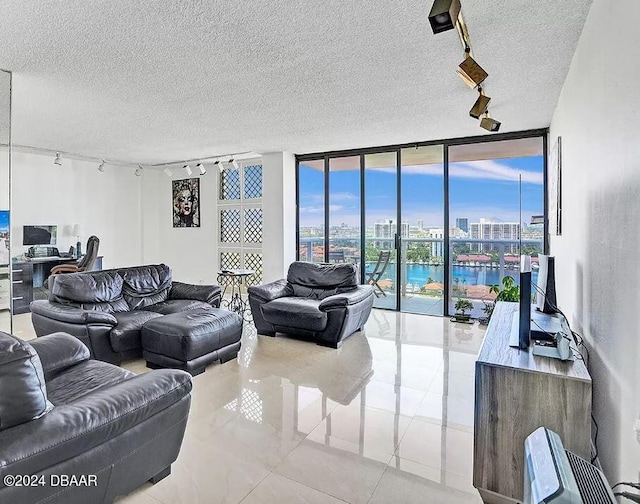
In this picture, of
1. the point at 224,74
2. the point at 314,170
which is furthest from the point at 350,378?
the point at 314,170

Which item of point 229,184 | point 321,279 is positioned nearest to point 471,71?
point 321,279

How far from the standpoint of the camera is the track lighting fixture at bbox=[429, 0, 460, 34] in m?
1.66

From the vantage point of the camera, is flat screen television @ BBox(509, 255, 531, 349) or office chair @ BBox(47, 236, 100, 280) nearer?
flat screen television @ BBox(509, 255, 531, 349)

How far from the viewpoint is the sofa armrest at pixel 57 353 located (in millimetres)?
2270

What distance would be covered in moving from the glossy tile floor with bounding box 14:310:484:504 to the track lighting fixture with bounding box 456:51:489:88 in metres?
2.27

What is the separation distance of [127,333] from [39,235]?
4.18 m

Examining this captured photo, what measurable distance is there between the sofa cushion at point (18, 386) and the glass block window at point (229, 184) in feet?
20.3

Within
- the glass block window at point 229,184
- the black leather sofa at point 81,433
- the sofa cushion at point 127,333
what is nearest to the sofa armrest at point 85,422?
the black leather sofa at point 81,433

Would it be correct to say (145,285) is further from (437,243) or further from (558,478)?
(558,478)

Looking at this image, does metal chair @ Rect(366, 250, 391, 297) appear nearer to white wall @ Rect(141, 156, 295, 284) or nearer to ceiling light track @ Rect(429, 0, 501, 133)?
white wall @ Rect(141, 156, 295, 284)

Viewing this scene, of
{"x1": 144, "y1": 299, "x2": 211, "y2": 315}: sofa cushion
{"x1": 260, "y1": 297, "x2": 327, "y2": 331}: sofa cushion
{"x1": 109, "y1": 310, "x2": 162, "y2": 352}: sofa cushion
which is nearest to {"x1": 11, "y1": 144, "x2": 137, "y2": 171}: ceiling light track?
{"x1": 144, "y1": 299, "x2": 211, "y2": 315}: sofa cushion

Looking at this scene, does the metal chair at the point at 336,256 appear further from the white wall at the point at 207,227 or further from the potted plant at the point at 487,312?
the potted plant at the point at 487,312

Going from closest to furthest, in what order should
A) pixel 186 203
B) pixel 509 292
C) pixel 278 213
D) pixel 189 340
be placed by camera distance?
pixel 189 340 → pixel 509 292 → pixel 278 213 → pixel 186 203

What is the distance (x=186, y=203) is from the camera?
7.99 metres
